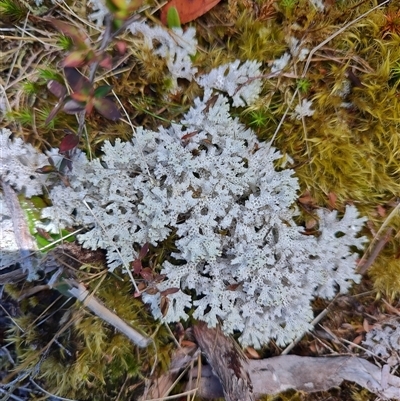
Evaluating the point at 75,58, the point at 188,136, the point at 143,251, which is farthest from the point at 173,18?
the point at 143,251

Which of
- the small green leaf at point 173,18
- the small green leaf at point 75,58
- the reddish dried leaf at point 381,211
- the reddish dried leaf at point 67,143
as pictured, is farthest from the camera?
the reddish dried leaf at point 381,211

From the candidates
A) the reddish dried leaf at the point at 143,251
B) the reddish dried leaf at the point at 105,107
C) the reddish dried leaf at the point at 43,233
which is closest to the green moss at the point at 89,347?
the reddish dried leaf at the point at 143,251

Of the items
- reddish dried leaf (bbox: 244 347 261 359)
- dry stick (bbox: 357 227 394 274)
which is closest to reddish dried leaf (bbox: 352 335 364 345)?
dry stick (bbox: 357 227 394 274)

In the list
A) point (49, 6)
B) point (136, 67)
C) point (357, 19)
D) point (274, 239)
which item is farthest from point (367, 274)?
point (49, 6)

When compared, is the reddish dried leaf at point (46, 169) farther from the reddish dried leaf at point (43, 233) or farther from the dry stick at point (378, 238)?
the dry stick at point (378, 238)

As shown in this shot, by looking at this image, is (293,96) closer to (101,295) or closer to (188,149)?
(188,149)
